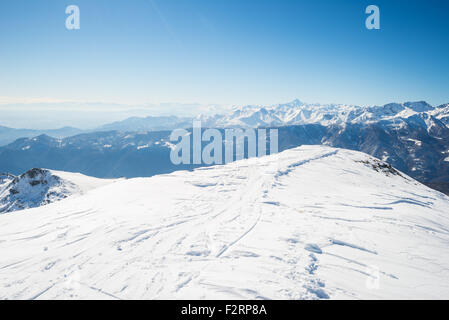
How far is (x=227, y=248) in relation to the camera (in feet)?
27.3

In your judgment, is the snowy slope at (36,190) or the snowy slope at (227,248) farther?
the snowy slope at (36,190)

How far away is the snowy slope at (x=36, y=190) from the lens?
241 ft

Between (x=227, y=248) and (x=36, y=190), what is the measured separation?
102 metres

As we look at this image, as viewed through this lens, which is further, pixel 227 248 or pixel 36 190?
pixel 36 190

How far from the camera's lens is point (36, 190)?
79938 mm

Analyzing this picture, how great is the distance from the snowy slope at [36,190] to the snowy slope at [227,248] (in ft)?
254

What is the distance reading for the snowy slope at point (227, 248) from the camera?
6.18m

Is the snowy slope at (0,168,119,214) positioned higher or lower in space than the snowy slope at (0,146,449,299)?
lower

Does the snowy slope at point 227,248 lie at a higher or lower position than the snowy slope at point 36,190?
higher

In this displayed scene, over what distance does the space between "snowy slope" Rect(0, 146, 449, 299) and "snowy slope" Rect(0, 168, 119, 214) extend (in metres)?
77.3

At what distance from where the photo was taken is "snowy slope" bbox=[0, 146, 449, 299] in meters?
6.18

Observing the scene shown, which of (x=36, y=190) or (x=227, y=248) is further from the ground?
(x=227, y=248)

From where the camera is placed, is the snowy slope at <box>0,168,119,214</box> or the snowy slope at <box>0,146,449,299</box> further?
the snowy slope at <box>0,168,119,214</box>
